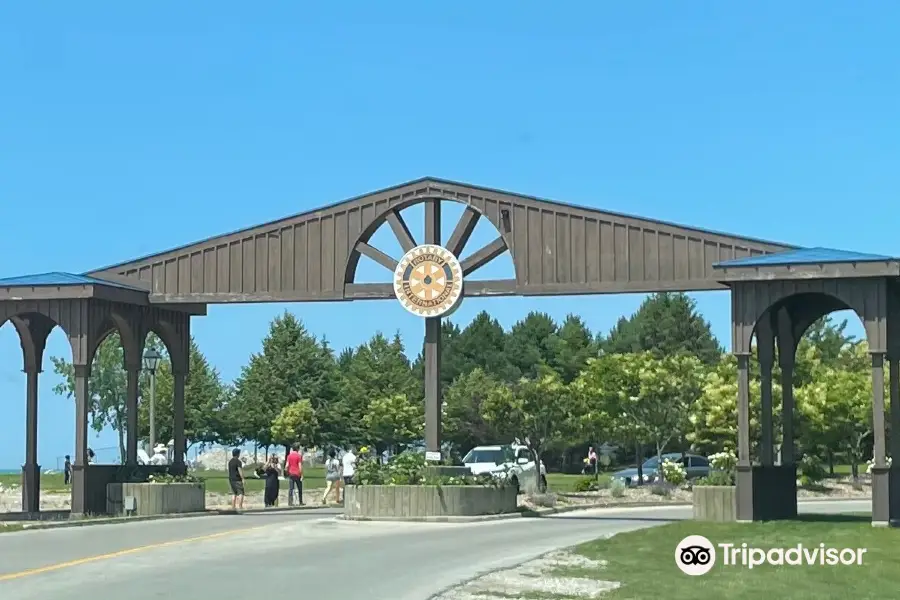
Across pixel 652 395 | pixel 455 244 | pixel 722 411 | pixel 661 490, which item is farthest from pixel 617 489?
pixel 455 244

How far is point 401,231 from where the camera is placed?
101 ft

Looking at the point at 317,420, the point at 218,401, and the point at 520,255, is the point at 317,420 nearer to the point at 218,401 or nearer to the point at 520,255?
the point at 218,401

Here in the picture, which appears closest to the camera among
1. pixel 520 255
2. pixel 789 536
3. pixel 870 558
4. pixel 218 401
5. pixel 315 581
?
pixel 315 581

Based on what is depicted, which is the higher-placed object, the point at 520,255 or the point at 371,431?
the point at 520,255

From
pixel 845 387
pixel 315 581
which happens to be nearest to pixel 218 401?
pixel 845 387

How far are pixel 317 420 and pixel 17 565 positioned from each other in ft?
204

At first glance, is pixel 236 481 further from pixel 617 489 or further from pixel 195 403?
pixel 195 403

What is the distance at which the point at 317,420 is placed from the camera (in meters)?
80.1

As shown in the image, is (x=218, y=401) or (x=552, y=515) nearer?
(x=552, y=515)

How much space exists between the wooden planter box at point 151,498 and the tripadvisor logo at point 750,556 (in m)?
13.0

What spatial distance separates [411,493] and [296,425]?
50.3 m

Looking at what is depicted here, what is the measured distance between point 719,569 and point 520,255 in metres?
12.3

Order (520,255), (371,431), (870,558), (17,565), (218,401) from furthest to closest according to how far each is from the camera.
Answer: (218,401) < (371,431) < (520,255) < (870,558) < (17,565)

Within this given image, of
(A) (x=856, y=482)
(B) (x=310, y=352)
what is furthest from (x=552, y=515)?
(B) (x=310, y=352)
